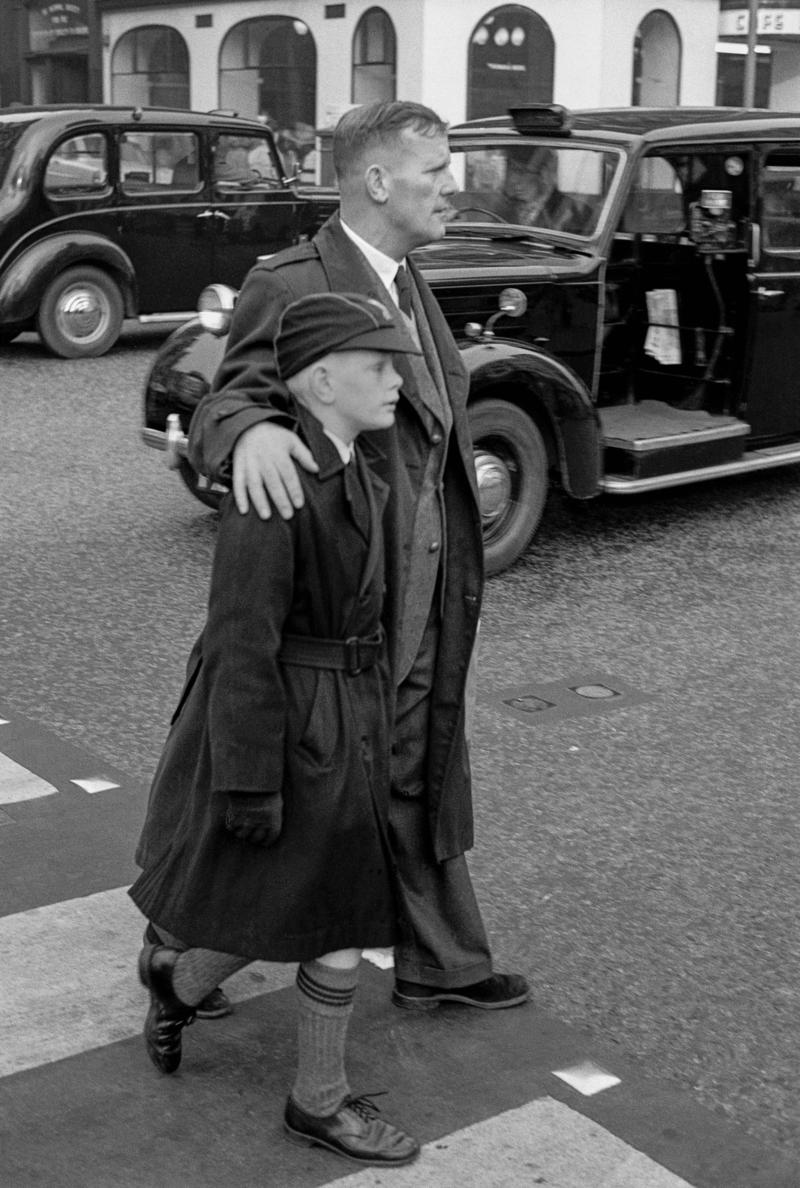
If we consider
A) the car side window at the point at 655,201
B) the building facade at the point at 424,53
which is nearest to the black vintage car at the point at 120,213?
the car side window at the point at 655,201

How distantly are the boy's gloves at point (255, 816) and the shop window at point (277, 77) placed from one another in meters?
26.6

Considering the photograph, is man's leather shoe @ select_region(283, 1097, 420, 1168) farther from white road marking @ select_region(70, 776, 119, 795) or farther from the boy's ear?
white road marking @ select_region(70, 776, 119, 795)

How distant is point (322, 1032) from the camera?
2973 mm

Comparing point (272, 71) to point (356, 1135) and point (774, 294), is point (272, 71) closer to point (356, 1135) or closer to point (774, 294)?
point (774, 294)

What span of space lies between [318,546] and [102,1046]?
1246mm

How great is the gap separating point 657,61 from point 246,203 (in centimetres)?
1581

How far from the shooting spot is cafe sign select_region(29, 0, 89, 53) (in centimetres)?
3188

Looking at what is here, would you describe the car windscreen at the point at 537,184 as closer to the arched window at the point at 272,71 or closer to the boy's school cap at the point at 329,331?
the boy's school cap at the point at 329,331

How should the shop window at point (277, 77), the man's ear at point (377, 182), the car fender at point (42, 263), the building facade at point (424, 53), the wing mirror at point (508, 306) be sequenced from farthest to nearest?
the shop window at point (277, 77), the building facade at point (424, 53), the car fender at point (42, 263), the wing mirror at point (508, 306), the man's ear at point (377, 182)

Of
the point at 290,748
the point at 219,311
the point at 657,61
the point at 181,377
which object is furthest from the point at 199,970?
the point at 657,61

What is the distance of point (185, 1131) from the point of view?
3.11 meters

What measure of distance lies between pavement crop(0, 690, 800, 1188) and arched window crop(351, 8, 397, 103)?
25214mm

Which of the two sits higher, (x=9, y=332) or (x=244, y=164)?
(x=244, y=164)

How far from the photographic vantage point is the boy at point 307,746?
2756mm
